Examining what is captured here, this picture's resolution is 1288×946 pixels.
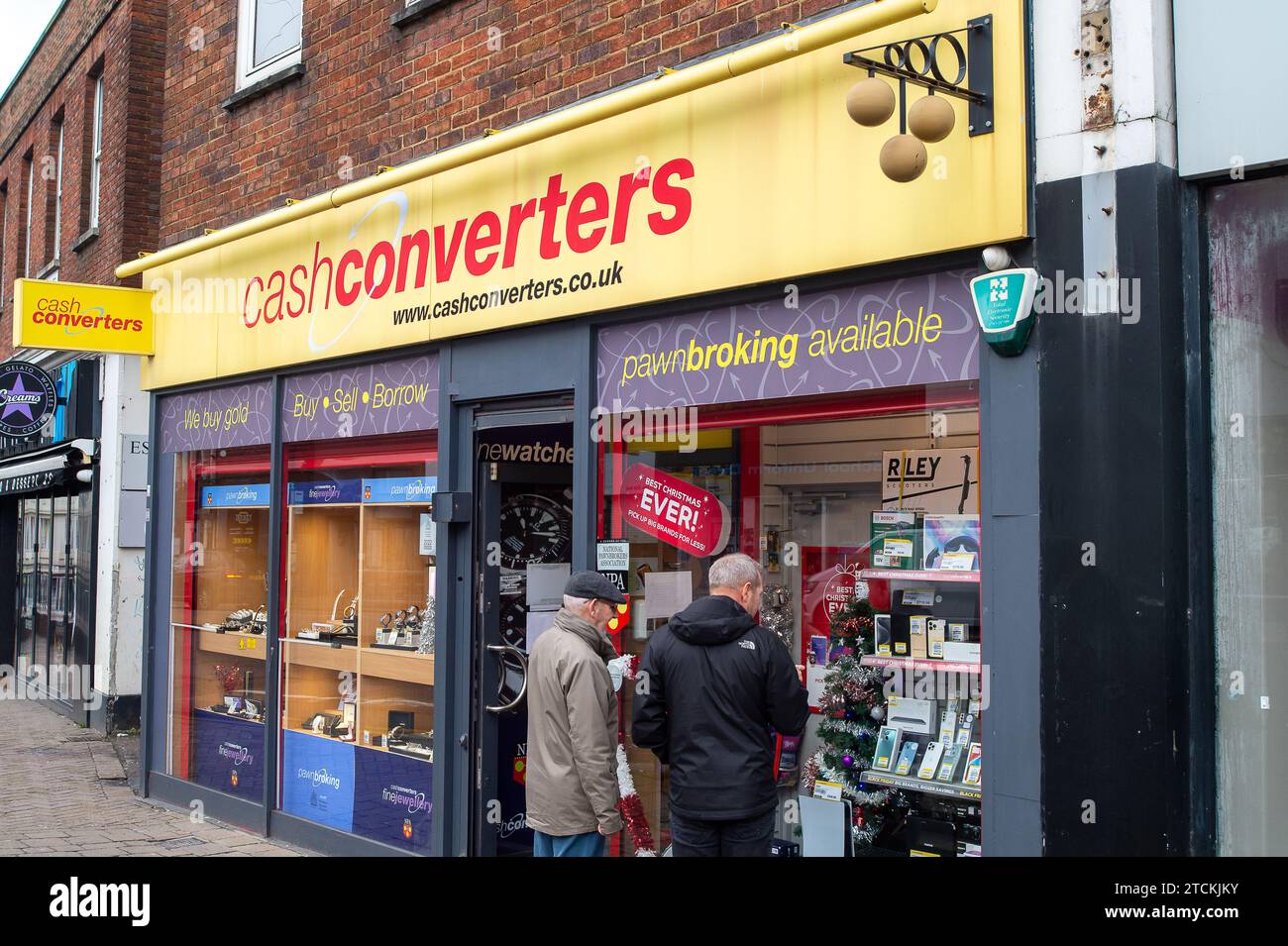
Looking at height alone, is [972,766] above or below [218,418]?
below

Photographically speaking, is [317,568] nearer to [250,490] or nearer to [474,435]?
[250,490]

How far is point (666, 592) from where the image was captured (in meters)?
6.25

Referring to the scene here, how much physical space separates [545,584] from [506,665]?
0.53 m

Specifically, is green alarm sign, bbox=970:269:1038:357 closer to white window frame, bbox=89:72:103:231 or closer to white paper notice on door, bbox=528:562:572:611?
white paper notice on door, bbox=528:562:572:611

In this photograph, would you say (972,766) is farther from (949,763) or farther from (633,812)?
(633,812)

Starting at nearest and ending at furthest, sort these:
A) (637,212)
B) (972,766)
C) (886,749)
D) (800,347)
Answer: (972,766) < (886,749) < (800,347) < (637,212)

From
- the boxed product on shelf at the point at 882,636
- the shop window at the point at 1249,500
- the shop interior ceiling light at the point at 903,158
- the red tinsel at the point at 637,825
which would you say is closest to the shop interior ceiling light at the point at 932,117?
the shop interior ceiling light at the point at 903,158

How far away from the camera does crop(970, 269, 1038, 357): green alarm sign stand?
4.43 meters

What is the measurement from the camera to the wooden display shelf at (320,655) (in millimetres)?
8359

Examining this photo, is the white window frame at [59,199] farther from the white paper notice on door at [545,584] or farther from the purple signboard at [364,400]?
the white paper notice on door at [545,584]

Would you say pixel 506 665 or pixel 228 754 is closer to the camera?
pixel 506 665

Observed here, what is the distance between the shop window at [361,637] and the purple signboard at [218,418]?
0.49m

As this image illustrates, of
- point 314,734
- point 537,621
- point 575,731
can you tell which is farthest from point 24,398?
point 575,731

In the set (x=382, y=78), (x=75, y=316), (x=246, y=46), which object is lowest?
(x=75, y=316)
